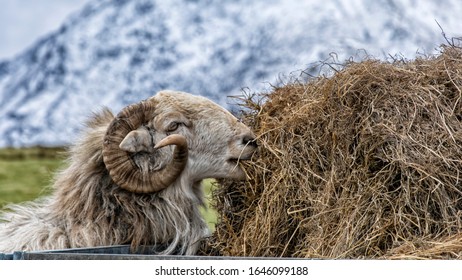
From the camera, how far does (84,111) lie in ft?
20.5

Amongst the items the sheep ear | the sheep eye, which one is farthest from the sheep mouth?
the sheep ear

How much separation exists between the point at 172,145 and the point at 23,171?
18.8 metres

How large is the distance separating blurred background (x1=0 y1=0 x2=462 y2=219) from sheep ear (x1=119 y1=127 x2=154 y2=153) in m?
22.0

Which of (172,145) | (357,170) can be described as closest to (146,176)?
(172,145)

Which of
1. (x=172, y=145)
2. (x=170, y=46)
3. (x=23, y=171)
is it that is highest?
(x=170, y=46)

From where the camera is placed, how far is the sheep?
580 cm

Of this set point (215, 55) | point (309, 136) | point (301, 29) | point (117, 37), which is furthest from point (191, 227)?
point (117, 37)

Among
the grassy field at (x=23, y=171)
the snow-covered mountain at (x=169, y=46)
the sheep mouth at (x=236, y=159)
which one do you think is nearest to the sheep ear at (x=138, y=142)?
the sheep mouth at (x=236, y=159)

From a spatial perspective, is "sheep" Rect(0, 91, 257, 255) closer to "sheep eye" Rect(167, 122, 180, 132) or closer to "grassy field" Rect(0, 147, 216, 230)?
"sheep eye" Rect(167, 122, 180, 132)

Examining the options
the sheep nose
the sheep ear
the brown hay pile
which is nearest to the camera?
the brown hay pile

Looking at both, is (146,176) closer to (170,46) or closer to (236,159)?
(236,159)

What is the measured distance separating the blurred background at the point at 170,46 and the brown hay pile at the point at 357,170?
72.7ft

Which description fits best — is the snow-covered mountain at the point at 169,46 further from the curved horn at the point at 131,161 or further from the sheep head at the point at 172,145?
the curved horn at the point at 131,161

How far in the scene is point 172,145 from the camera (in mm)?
5887
